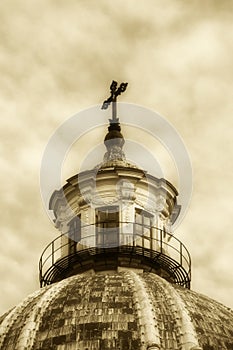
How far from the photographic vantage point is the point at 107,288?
36.6 metres

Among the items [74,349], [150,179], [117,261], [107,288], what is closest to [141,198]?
[150,179]

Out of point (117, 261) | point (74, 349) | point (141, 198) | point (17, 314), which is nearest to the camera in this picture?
point (74, 349)

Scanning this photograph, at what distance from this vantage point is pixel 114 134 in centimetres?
4481

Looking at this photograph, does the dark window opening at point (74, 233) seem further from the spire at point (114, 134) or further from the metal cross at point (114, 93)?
the metal cross at point (114, 93)

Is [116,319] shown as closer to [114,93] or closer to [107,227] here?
[107,227]

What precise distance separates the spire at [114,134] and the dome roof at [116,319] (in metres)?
7.95

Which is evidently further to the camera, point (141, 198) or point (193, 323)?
point (141, 198)

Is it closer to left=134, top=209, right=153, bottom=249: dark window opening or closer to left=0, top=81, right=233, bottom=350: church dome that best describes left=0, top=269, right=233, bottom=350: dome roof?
left=0, top=81, right=233, bottom=350: church dome

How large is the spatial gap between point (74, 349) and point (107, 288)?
3.10 meters

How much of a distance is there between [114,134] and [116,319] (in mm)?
11582

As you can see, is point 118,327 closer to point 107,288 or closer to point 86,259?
point 107,288

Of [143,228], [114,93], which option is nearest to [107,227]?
[143,228]

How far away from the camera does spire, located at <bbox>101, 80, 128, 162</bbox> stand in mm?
44562

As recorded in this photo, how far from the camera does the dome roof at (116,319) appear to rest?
34.3 metres
